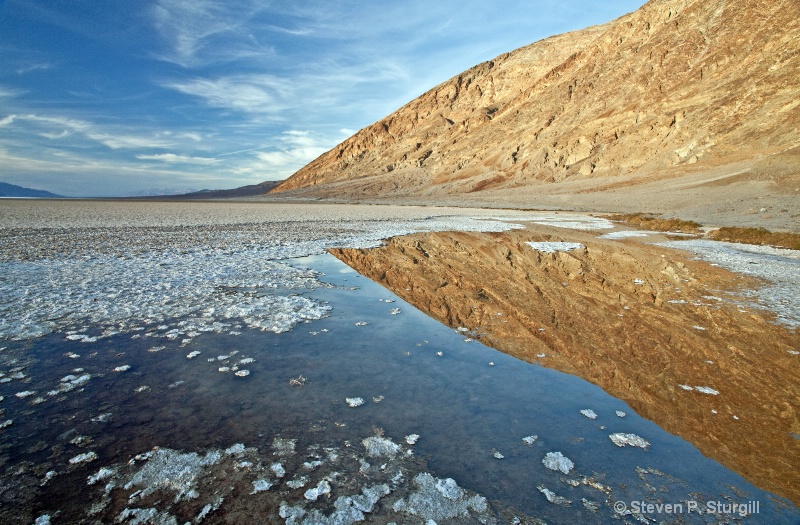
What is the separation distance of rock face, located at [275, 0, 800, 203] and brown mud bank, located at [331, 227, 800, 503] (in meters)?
36.2

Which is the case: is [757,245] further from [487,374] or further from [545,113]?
[545,113]

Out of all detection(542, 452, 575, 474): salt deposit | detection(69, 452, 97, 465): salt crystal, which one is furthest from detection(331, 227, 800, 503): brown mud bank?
detection(69, 452, 97, 465): salt crystal

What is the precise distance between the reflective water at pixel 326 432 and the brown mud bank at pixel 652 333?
0.45 metres

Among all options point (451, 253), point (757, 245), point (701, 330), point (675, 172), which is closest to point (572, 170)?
point (675, 172)

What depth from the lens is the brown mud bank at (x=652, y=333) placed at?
3.75 m

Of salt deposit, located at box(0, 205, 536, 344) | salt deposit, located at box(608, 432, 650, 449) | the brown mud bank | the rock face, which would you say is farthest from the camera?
the rock face

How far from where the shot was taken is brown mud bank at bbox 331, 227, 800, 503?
12.3 ft

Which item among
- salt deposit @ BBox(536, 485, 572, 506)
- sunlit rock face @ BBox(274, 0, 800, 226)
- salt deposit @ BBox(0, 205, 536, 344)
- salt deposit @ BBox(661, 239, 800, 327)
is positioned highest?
sunlit rock face @ BBox(274, 0, 800, 226)

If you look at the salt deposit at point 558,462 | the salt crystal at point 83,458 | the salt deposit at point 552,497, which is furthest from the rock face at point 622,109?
the salt crystal at point 83,458

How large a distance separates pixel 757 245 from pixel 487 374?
58.7ft

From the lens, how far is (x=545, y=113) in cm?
7975

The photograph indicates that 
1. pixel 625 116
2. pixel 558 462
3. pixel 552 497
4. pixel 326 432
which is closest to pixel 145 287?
pixel 326 432

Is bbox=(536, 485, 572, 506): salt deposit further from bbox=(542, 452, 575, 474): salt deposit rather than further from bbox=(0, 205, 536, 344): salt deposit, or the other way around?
bbox=(0, 205, 536, 344): salt deposit

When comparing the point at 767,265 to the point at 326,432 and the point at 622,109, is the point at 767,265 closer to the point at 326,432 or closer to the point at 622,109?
the point at 326,432
